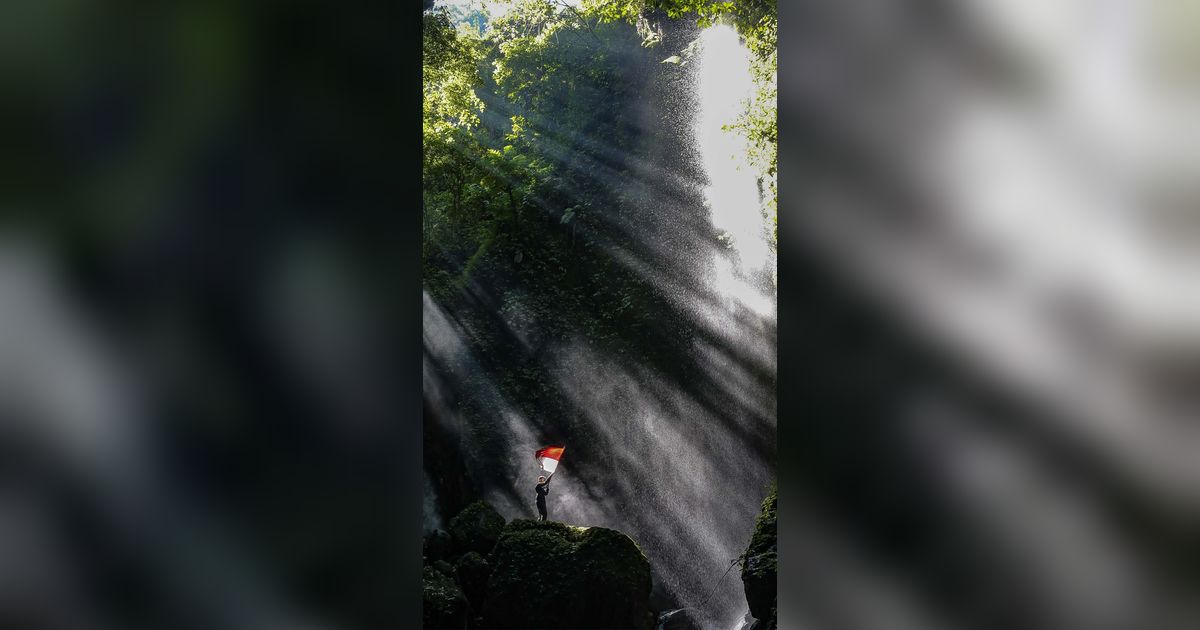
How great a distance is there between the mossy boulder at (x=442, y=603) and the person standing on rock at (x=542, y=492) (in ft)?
2.44

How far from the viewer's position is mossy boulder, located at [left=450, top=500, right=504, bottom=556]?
580 cm

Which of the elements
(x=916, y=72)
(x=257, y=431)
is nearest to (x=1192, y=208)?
(x=916, y=72)

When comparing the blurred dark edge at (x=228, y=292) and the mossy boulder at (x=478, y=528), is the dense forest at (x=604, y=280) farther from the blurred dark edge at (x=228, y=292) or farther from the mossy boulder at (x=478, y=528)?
the blurred dark edge at (x=228, y=292)

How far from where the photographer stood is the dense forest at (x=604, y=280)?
571cm

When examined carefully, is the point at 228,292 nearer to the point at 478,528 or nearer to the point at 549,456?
the point at 549,456

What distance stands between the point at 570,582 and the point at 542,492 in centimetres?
60

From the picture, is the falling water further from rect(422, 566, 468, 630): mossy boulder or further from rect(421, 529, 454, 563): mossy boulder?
rect(422, 566, 468, 630): mossy boulder

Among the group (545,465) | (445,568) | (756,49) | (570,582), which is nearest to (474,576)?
(445,568)

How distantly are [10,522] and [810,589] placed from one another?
79 centimetres

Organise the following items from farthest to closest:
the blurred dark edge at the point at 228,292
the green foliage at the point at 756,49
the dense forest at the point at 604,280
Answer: the green foliage at the point at 756,49
the dense forest at the point at 604,280
the blurred dark edge at the point at 228,292

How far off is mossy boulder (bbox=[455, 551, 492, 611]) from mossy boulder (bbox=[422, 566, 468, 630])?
6 cm

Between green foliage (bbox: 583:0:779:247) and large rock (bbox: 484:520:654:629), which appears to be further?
green foliage (bbox: 583:0:779:247)

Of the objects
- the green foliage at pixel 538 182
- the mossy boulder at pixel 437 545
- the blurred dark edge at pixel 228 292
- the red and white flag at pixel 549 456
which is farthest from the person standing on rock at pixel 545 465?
the blurred dark edge at pixel 228 292

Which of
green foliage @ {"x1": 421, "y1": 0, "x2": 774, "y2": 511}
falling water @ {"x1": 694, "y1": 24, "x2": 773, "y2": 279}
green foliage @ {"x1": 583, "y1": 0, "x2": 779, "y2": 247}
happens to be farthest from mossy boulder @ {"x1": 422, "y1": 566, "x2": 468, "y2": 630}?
green foliage @ {"x1": 583, "y1": 0, "x2": 779, "y2": 247}
